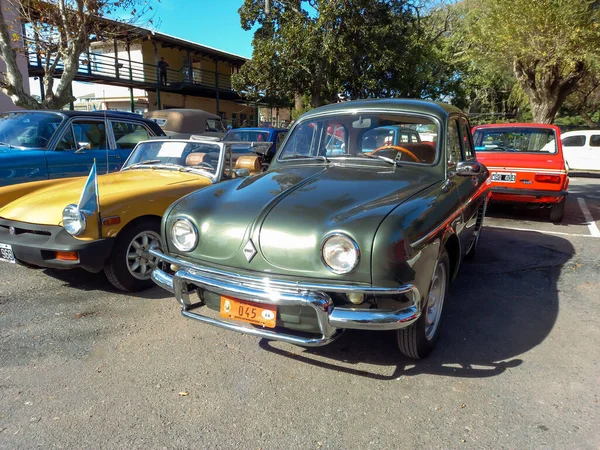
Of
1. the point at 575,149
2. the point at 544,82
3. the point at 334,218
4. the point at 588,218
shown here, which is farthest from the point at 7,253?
the point at 575,149

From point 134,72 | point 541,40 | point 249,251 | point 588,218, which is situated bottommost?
point 588,218

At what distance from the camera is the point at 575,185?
1308 cm

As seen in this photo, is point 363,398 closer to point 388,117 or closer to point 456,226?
point 456,226

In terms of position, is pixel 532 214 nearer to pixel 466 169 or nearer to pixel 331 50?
pixel 466 169

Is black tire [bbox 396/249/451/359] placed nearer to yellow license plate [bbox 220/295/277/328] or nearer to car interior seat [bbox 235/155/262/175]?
yellow license plate [bbox 220/295/277/328]

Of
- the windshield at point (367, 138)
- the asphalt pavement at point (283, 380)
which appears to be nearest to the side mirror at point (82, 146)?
the asphalt pavement at point (283, 380)

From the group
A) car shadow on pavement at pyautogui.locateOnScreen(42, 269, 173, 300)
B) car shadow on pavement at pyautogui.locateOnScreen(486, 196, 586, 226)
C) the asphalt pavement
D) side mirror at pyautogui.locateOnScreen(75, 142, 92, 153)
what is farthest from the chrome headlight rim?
car shadow on pavement at pyautogui.locateOnScreen(486, 196, 586, 226)

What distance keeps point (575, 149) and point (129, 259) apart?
17733mm

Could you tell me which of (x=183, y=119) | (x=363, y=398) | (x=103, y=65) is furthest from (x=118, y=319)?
(x=103, y=65)

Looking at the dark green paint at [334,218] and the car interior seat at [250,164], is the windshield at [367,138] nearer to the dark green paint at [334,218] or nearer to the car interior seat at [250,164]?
the dark green paint at [334,218]

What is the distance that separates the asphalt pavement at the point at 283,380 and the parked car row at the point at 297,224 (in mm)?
274

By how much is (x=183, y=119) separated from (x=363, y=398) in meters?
12.7

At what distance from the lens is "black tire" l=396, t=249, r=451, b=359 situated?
2.73m

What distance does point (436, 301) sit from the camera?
3.14m
